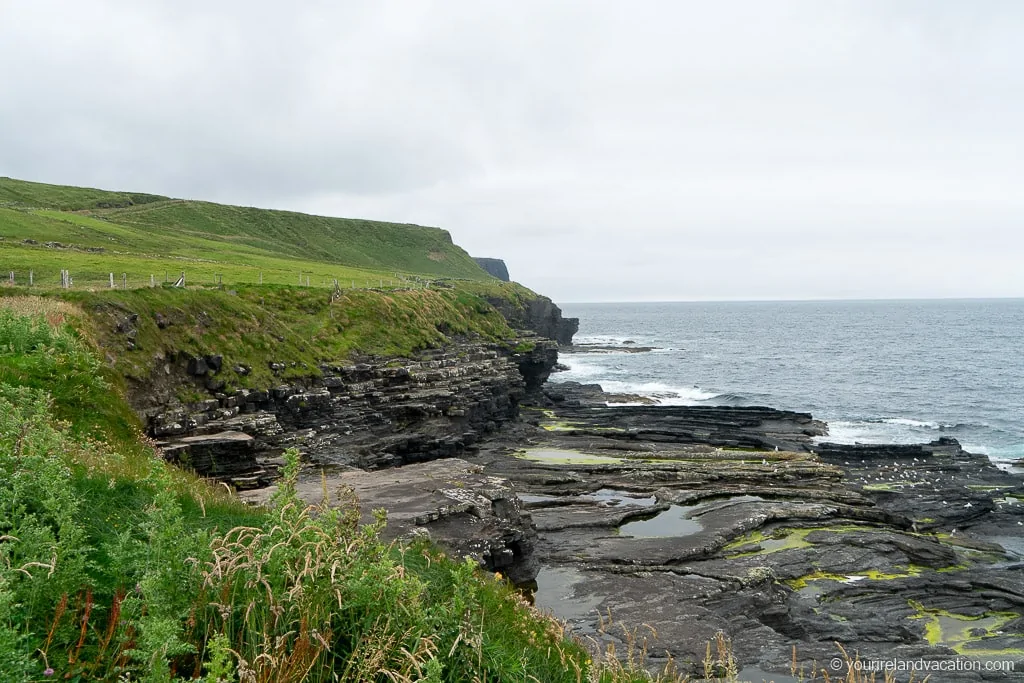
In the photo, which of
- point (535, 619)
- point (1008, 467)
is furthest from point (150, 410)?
point (1008, 467)

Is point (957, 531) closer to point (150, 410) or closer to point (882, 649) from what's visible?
point (882, 649)

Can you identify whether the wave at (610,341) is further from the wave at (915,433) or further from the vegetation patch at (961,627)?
the vegetation patch at (961,627)

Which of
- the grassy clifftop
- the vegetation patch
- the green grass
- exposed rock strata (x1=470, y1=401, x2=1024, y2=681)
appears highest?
the grassy clifftop

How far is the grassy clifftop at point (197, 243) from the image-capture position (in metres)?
47.0

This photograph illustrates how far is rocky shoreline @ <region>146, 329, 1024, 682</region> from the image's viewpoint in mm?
18594

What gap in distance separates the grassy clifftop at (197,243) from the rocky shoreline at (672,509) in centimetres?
1418

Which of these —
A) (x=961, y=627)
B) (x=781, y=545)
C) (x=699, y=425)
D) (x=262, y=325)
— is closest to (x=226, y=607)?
(x=961, y=627)

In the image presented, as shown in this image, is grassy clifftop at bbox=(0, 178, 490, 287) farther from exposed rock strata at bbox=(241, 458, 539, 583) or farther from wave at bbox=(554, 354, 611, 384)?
wave at bbox=(554, 354, 611, 384)

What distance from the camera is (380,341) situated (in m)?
41.4

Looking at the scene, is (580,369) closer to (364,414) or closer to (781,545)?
(364,414)

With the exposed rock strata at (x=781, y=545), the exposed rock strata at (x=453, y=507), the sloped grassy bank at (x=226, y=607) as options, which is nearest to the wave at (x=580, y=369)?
the exposed rock strata at (x=781, y=545)

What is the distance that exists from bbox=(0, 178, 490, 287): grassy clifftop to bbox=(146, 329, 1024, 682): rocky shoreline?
1418 cm

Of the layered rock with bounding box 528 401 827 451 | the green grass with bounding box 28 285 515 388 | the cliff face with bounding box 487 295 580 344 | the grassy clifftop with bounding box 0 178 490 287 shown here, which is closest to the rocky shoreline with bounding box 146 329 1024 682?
the layered rock with bounding box 528 401 827 451

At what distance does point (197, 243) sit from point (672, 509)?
70352mm
